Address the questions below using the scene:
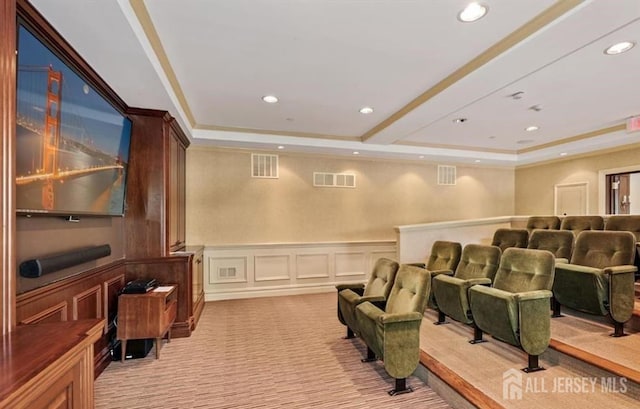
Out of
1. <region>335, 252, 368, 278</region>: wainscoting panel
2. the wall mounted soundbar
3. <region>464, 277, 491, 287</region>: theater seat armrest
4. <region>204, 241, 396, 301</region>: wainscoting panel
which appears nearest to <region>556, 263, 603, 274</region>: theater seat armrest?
<region>464, 277, 491, 287</region>: theater seat armrest

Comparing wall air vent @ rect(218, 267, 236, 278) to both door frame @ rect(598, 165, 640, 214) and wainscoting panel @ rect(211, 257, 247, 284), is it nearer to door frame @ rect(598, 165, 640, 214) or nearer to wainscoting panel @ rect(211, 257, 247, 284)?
wainscoting panel @ rect(211, 257, 247, 284)

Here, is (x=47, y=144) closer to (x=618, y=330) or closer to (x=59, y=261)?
(x=59, y=261)

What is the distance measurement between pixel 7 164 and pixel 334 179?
493 cm

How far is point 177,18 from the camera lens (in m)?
2.24

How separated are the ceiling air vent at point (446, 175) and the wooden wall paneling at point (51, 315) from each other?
6492mm

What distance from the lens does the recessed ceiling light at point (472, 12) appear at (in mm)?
2092

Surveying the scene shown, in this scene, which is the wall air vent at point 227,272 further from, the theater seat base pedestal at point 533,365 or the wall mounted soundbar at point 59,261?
the theater seat base pedestal at point 533,365

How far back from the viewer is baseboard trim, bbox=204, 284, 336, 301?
529cm

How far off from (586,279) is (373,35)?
3149 millimetres

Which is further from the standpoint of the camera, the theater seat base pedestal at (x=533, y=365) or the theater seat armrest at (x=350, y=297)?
the theater seat armrest at (x=350, y=297)

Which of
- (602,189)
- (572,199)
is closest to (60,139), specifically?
(602,189)

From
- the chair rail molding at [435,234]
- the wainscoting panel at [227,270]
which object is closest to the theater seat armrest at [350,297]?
the chair rail molding at [435,234]

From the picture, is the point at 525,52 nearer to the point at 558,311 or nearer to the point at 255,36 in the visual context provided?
the point at 255,36

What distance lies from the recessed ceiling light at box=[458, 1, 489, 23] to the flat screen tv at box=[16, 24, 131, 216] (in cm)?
279
